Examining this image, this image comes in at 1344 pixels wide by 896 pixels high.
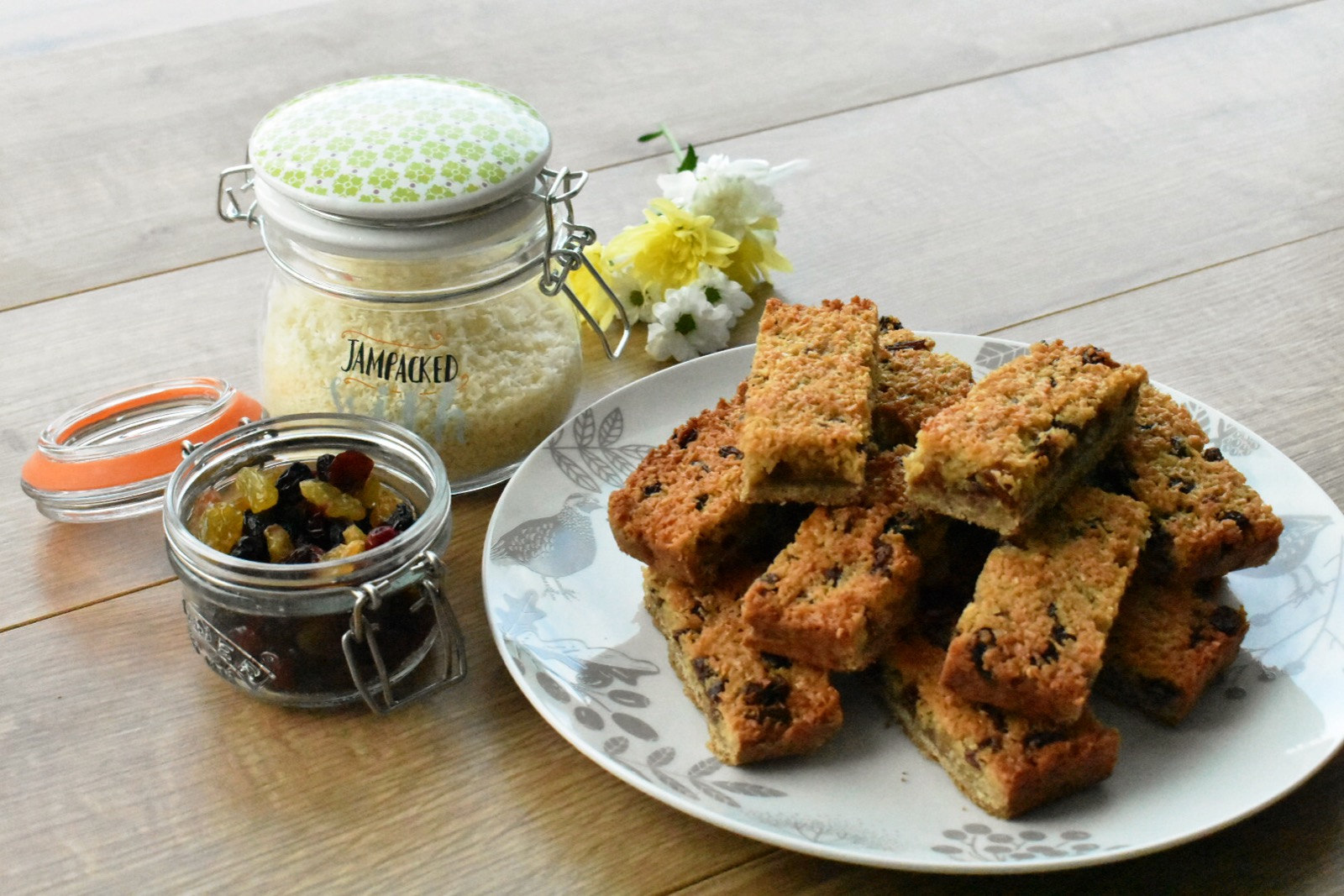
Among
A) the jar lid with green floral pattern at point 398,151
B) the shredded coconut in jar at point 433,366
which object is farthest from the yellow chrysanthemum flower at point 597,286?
the jar lid with green floral pattern at point 398,151

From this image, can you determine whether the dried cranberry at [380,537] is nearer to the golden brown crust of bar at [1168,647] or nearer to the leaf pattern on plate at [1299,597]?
the golden brown crust of bar at [1168,647]

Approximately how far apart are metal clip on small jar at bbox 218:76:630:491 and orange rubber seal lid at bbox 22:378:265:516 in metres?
0.09

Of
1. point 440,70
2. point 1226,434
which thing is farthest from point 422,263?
point 440,70

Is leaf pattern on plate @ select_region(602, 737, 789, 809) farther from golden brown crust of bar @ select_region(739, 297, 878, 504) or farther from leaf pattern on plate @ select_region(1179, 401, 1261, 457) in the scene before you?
leaf pattern on plate @ select_region(1179, 401, 1261, 457)

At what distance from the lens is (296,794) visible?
3.66 ft

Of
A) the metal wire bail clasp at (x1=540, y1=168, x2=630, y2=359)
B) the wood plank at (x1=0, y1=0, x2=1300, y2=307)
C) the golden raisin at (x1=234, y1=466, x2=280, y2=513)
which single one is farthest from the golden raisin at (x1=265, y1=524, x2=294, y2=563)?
the wood plank at (x1=0, y1=0, x2=1300, y2=307)

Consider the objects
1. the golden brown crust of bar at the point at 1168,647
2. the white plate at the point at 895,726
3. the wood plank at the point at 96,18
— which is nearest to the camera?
the white plate at the point at 895,726

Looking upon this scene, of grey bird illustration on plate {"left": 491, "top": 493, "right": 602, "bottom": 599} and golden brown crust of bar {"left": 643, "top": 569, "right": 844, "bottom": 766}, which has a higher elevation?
golden brown crust of bar {"left": 643, "top": 569, "right": 844, "bottom": 766}

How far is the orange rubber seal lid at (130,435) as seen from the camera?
1.37 meters

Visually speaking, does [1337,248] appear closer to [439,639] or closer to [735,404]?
[735,404]

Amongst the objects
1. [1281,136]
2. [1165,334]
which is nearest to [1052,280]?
[1165,334]

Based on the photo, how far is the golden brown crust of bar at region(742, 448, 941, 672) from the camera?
1091 millimetres

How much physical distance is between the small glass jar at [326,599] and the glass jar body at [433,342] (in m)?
0.10

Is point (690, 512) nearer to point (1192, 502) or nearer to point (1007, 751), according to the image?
point (1007, 751)
